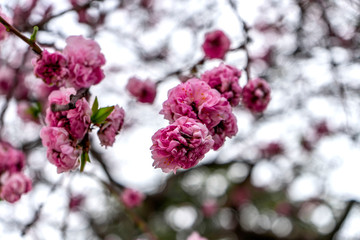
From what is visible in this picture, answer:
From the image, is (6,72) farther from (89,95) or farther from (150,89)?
(89,95)

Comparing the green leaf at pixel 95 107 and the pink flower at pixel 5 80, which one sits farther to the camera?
the pink flower at pixel 5 80

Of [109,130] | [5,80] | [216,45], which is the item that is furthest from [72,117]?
[5,80]

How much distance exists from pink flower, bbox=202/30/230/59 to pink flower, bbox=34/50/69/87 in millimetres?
1154

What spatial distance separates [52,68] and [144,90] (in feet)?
3.34

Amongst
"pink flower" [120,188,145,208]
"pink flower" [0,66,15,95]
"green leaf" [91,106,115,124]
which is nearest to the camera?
"green leaf" [91,106,115,124]

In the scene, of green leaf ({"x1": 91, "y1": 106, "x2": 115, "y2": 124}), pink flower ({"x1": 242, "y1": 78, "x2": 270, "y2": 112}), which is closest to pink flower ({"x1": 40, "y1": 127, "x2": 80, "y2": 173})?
green leaf ({"x1": 91, "y1": 106, "x2": 115, "y2": 124})

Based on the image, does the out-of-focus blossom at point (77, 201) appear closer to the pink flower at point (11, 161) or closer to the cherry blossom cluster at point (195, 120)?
the pink flower at point (11, 161)

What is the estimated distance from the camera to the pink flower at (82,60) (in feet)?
4.23

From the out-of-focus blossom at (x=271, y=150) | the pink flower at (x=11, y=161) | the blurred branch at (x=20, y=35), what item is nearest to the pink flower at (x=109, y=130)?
the blurred branch at (x=20, y=35)

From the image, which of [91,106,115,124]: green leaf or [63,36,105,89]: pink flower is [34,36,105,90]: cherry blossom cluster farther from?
[91,106,115,124]: green leaf

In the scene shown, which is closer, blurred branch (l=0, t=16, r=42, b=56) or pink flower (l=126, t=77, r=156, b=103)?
blurred branch (l=0, t=16, r=42, b=56)

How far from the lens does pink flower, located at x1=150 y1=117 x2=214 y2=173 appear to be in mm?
922

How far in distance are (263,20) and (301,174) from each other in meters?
3.03

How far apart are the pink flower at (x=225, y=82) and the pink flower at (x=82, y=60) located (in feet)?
1.45
